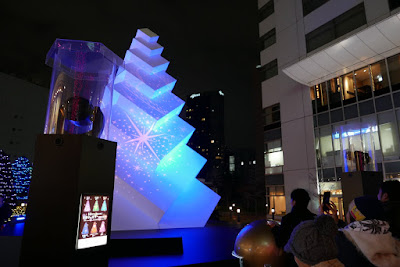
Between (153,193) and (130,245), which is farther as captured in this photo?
(153,193)

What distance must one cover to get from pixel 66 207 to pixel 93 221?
46cm

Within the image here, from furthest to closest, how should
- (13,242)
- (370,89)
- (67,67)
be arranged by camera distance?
(370,89)
(13,242)
(67,67)

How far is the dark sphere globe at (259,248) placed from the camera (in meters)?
3.58

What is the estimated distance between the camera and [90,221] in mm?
4281

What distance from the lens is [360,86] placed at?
16188mm

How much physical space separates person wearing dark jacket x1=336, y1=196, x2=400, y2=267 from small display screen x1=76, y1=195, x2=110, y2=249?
3462 millimetres

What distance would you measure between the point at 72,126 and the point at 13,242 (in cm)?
389

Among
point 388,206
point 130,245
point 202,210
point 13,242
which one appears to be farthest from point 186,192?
point 388,206

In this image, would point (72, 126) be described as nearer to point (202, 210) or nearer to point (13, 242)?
point (13, 242)

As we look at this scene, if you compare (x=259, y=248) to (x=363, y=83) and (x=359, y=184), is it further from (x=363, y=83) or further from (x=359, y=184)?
(x=363, y=83)

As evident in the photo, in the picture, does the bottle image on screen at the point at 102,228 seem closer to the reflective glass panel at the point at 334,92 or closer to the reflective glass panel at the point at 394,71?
the reflective glass panel at the point at 394,71

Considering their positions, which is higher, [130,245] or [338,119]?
[338,119]

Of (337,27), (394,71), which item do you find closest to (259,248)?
(394,71)

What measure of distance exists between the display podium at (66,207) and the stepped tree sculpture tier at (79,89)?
58 cm
